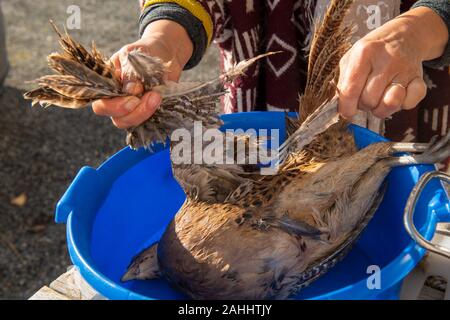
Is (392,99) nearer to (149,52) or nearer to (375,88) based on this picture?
(375,88)

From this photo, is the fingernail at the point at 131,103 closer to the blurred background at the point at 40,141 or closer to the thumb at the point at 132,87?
the thumb at the point at 132,87

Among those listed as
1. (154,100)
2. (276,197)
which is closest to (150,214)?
(276,197)

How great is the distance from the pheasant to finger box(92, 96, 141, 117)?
2 cm

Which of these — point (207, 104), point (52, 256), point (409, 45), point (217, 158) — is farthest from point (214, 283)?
point (52, 256)

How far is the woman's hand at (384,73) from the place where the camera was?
1.20 m

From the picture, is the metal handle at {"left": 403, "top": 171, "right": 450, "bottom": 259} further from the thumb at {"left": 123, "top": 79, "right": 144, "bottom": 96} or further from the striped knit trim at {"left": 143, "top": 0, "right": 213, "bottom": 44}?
the striped knit trim at {"left": 143, "top": 0, "right": 213, "bottom": 44}

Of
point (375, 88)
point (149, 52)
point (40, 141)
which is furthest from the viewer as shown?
point (40, 141)

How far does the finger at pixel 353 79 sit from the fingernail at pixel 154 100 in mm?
401

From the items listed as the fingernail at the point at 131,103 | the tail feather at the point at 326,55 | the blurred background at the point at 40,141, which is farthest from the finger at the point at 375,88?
the blurred background at the point at 40,141

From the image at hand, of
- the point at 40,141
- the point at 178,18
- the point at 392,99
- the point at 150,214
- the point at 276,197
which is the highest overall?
the point at 178,18

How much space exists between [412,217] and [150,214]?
781mm

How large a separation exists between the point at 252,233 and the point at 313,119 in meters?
0.30

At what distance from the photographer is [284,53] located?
1697 mm
